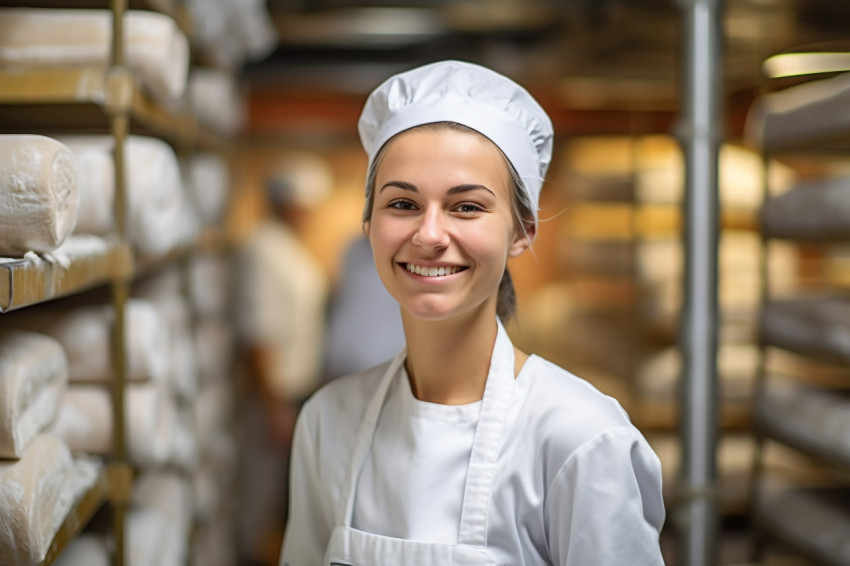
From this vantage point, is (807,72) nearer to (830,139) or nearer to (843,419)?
(830,139)

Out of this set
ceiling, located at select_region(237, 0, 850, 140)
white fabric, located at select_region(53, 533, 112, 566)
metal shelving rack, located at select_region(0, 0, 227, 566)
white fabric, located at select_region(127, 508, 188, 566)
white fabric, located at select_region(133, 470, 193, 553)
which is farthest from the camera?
ceiling, located at select_region(237, 0, 850, 140)

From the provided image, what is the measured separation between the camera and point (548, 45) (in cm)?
349

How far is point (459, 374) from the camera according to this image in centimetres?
125

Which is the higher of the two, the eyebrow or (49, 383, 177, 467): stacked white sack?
the eyebrow

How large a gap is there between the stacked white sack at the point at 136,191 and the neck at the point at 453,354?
80 centimetres

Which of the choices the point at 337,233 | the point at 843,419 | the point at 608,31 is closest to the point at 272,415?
the point at 337,233

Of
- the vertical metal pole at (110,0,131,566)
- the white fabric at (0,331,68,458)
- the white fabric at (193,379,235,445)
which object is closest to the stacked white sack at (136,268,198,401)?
the white fabric at (193,379,235,445)

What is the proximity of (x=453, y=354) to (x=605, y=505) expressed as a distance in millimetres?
314

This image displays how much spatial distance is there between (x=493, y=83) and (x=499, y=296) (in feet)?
1.20

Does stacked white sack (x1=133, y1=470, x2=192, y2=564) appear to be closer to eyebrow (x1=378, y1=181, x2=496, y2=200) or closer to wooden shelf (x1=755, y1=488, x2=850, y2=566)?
eyebrow (x1=378, y1=181, x2=496, y2=200)

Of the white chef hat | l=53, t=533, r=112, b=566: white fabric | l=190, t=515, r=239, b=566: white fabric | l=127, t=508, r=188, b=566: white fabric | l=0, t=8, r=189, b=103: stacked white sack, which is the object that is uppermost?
l=0, t=8, r=189, b=103: stacked white sack

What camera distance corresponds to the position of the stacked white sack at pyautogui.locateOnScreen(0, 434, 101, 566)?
4.00 ft

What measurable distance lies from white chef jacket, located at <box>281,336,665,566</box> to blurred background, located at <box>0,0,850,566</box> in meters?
0.28

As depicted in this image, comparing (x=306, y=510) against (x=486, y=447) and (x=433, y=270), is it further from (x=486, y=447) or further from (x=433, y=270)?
(x=433, y=270)
